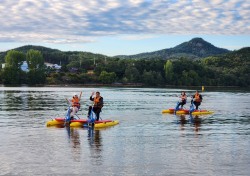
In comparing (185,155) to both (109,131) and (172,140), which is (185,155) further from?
(109,131)

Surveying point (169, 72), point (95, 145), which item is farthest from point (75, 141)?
point (169, 72)

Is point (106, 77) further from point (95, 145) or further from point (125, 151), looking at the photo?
point (125, 151)

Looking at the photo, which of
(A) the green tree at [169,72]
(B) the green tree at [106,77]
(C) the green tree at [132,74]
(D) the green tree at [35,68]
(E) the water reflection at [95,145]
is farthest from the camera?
(A) the green tree at [169,72]

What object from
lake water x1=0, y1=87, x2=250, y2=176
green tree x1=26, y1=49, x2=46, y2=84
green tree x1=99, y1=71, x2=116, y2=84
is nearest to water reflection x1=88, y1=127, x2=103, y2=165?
lake water x1=0, y1=87, x2=250, y2=176

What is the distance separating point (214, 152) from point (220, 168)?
10.7 feet

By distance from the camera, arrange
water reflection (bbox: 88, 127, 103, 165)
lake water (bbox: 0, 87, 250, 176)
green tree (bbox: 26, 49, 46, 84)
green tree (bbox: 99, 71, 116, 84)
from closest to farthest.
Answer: lake water (bbox: 0, 87, 250, 176) → water reflection (bbox: 88, 127, 103, 165) → green tree (bbox: 26, 49, 46, 84) → green tree (bbox: 99, 71, 116, 84)

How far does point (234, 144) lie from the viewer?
69.4 feet

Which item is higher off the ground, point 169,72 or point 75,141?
point 169,72

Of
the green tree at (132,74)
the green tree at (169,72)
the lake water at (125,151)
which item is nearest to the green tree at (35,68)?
the green tree at (132,74)

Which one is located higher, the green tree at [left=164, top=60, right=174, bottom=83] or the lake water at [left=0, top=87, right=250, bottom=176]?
the green tree at [left=164, top=60, right=174, bottom=83]

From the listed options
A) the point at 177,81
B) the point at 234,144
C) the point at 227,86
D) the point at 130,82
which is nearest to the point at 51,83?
the point at 130,82

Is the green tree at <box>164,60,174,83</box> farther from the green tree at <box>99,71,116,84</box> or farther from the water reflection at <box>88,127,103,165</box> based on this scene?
the water reflection at <box>88,127,103,165</box>

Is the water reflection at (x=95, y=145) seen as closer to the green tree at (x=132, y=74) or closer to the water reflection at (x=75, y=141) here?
the water reflection at (x=75, y=141)

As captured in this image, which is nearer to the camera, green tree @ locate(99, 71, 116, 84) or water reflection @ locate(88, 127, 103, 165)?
water reflection @ locate(88, 127, 103, 165)
